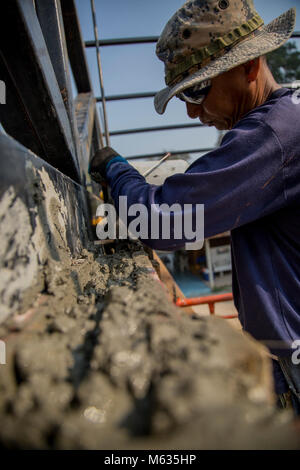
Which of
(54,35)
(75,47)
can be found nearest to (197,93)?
(54,35)

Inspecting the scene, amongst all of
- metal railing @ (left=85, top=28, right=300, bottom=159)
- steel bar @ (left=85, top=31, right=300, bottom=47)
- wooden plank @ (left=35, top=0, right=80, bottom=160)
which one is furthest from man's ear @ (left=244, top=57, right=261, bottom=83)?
steel bar @ (left=85, top=31, right=300, bottom=47)

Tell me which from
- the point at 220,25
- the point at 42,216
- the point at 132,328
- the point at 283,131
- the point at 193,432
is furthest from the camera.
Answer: the point at 220,25

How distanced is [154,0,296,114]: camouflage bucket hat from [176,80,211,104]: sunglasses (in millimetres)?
50

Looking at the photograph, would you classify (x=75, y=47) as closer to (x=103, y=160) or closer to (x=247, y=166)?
(x=103, y=160)

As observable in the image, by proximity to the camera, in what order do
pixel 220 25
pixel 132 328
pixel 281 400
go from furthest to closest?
pixel 281 400
pixel 220 25
pixel 132 328

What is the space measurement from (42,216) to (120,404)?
47 centimetres

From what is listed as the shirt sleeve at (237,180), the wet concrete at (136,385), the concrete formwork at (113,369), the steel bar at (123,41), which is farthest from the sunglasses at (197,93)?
the steel bar at (123,41)

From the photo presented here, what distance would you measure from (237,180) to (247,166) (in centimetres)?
5

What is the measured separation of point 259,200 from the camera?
0.81 m

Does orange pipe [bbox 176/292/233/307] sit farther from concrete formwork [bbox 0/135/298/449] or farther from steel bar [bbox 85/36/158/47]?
steel bar [bbox 85/36/158/47]

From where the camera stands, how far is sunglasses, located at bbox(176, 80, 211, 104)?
963 millimetres

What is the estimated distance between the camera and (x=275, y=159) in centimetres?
77
